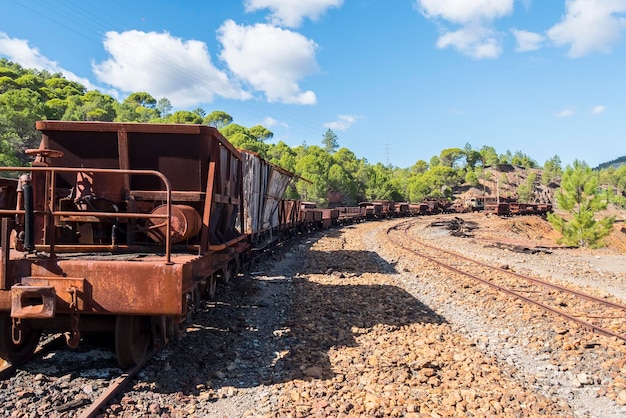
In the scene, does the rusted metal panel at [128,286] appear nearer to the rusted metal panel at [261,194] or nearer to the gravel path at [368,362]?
the gravel path at [368,362]

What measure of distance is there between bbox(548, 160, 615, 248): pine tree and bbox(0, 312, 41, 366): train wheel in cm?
2706

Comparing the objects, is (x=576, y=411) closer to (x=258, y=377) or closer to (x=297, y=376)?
(x=297, y=376)

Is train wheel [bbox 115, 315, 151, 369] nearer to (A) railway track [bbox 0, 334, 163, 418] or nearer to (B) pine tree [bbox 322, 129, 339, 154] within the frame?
(A) railway track [bbox 0, 334, 163, 418]

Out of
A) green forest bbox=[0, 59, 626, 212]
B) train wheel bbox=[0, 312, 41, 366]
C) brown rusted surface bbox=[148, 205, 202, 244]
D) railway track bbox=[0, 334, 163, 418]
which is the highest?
green forest bbox=[0, 59, 626, 212]

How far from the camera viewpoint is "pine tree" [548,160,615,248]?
24891 mm

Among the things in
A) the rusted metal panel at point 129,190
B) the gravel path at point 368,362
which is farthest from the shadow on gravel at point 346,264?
the rusted metal panel at point 129,190

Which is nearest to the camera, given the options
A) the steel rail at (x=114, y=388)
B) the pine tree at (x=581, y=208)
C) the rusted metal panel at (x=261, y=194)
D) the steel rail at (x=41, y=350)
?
the steel rail at (x=114, y=388)

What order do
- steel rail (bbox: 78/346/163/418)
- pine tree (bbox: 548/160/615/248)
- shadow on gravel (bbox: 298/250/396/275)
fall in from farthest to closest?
pine tree (bbox: 548/160/615/248) < shadow on gravel (bbox: 298/250/396/275) < steel rail (bbox: 78/346/163/418)

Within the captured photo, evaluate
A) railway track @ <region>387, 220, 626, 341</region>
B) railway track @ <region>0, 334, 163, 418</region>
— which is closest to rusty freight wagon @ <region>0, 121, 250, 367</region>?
railway track @ <region>0, 334, 163, 418</region>

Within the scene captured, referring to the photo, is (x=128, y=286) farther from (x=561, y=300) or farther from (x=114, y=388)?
(x=561, y=300)

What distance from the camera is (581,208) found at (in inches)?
1024

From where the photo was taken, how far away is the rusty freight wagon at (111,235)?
4082 mm

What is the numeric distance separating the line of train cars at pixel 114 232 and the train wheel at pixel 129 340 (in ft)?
0.03

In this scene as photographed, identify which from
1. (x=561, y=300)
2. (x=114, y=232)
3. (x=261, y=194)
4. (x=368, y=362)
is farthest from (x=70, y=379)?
(x=561, y=300)
